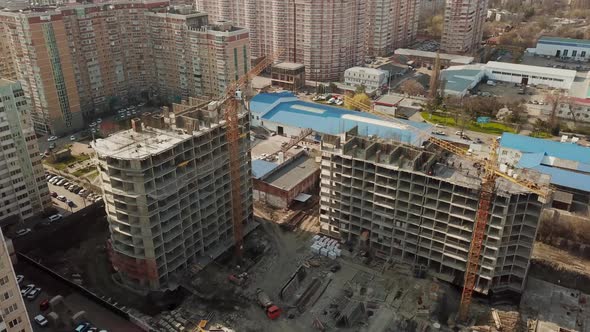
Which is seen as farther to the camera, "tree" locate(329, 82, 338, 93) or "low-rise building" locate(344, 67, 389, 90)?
"tree" locate(329, 82, 338, 93)

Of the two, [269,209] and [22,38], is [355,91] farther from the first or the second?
[22,38]

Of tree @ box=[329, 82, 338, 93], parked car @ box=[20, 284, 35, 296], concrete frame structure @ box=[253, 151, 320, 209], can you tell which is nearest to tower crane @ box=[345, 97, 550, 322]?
concrete frame structure @ box=[253, 151, 320, 209]

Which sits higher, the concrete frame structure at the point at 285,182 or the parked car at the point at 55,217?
the concrete frame structure at the point at 285,182

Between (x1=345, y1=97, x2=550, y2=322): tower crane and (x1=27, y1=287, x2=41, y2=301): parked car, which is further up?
(x1=345, y1=97, x2=550, y2=322): tower crane

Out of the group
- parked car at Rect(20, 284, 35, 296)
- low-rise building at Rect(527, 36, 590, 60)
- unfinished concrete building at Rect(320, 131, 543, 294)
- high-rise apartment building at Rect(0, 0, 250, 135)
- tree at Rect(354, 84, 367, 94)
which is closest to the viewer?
unfinished concrete building at Rect(320, 131, 543, 294)

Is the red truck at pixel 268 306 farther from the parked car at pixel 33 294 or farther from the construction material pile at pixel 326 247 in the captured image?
the parked car at pixel 33 294

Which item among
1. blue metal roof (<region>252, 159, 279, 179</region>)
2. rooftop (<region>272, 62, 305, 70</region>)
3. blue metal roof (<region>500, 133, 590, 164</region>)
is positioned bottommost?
blue metal roof (<region>252, 159, 279, 179</region>)

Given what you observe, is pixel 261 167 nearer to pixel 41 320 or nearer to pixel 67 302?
pixel 67 302

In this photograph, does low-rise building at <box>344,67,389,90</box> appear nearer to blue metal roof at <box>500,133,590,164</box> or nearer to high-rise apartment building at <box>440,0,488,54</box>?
high-rise apartment building at <box>440,0,488,54</box>

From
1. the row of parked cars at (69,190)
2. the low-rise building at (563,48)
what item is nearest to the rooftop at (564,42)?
the low-rise building at (563,48)
